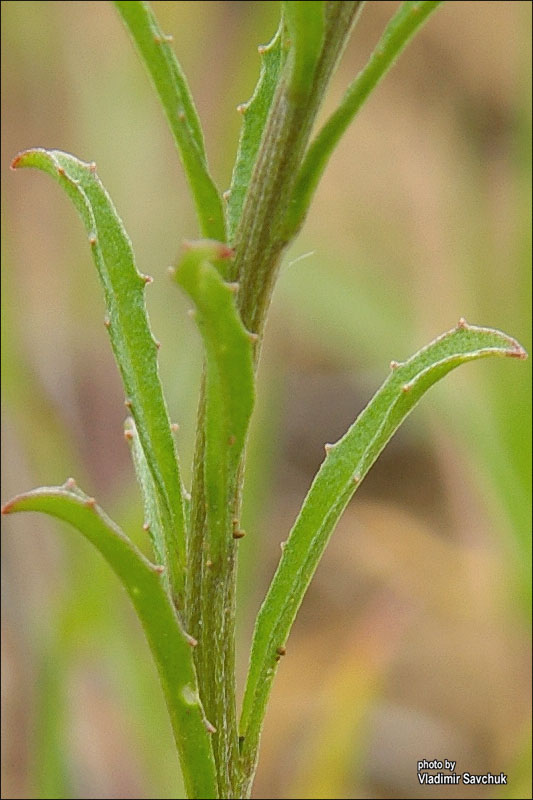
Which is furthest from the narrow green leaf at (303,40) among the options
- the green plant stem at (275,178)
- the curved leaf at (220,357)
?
the curved leaf at (220,357)

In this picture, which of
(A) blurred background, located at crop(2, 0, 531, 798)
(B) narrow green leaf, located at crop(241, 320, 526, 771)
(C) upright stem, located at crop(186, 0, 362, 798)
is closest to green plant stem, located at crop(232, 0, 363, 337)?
(C) upright stem, located at crop(186, 0, 362, 798)

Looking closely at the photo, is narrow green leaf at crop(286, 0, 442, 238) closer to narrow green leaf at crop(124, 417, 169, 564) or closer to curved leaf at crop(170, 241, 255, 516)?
curved leaf at crop(170, 241, 255, 516)

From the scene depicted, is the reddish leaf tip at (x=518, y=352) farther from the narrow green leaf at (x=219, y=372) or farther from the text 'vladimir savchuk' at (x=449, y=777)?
the text 'vladimir savchuk' at (x=449, y=777)

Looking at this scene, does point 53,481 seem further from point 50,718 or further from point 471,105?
point 471,105

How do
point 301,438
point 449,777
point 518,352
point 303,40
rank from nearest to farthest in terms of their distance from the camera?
point 303,40, point 518,352, point 449,777, point 301,438

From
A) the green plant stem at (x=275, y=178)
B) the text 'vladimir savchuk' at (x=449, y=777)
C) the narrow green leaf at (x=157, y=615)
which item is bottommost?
the text 'vladimir savchuk' at (x=449, y=777)

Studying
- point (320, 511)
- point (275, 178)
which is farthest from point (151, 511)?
point (275, 178)

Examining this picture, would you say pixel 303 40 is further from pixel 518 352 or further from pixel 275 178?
pixel 518 352
